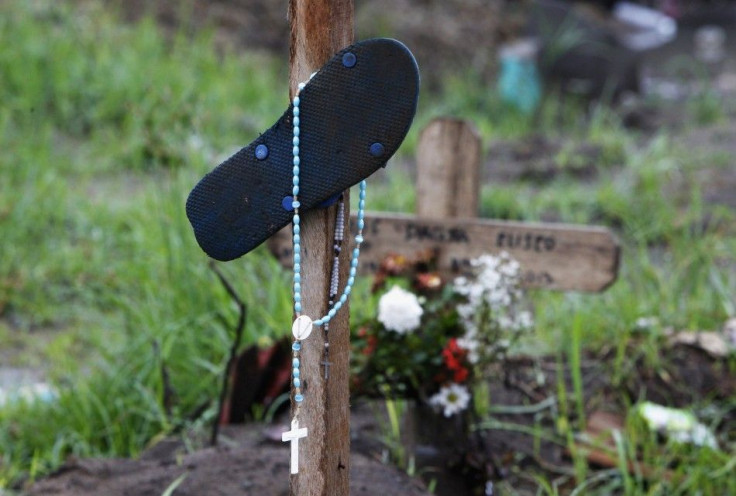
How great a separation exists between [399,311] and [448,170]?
0.57m

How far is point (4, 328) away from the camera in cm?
415

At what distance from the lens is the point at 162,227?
11.3 feet

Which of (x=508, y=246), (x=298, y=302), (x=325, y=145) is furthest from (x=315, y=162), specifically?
(x=508, y=246)

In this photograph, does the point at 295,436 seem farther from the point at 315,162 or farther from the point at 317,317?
the point at 315,162

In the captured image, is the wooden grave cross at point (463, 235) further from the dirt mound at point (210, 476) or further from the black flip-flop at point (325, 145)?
the black flip-flop at point (325, 145)

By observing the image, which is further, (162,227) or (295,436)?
(162,227)

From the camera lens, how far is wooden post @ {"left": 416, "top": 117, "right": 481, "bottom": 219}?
2.88 m

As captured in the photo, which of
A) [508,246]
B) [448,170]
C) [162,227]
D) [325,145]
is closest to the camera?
[325,145]

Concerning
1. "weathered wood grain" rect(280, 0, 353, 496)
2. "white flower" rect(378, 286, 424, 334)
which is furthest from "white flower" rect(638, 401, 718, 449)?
"weathered wood grain" rect(280, 0, 353, 496)

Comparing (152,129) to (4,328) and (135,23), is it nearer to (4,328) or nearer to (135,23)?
(4,328)

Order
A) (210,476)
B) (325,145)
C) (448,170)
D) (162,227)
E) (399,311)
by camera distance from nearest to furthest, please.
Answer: (325,145), (210,476), (399,311), (448,170), (162,227)

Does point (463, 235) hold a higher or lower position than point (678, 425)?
higher

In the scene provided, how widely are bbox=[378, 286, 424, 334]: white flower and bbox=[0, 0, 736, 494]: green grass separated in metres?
0.68

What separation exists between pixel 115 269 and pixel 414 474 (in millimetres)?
1846
